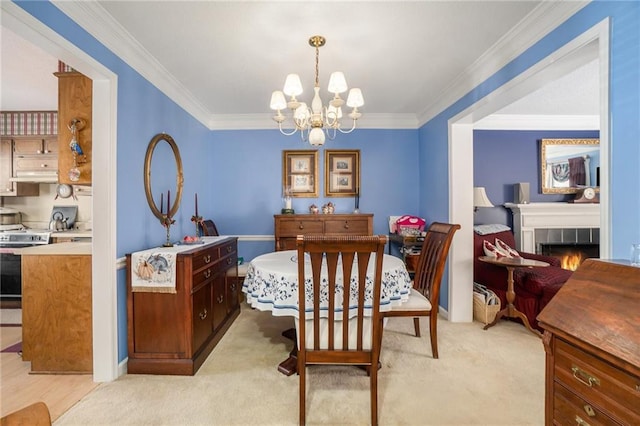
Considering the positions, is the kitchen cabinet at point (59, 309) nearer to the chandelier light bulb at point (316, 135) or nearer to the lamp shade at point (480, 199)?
the chandelier light bulb at point (316, 135)

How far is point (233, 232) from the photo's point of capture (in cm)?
422

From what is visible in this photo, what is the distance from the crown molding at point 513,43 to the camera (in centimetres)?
179

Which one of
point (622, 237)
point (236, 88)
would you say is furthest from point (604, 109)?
point (236, 88)

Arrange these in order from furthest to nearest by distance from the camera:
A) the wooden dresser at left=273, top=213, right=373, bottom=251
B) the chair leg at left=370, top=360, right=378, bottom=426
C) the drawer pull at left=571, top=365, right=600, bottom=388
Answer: the wooden dresser at left=273, top=213, right=373, bottom=251 < the chair leg at left=370, top=360, right=378, bottom=426 < the drawer pull at left=571, top=365, right=600, bottom=388

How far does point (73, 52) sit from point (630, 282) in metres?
3.00

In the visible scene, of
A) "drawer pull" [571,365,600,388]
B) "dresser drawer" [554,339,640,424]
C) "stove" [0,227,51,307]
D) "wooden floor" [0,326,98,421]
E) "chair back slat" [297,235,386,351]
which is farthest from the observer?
"stove" [0,227,51,307]

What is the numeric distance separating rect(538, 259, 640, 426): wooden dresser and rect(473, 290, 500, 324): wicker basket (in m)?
2.00

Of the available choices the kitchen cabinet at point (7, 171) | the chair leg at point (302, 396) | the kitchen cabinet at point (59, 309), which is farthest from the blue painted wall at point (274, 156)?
the kitchen cabinet at point (7, 171)

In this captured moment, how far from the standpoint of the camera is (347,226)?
12.5 ft

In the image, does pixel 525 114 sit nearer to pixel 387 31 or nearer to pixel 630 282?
pixel 387 31

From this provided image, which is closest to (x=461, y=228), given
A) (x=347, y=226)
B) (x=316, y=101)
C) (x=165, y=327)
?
(x=347, y=226)

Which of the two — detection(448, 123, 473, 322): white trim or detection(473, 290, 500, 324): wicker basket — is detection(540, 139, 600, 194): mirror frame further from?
detection(473, 290, 500, 324): wicker basket

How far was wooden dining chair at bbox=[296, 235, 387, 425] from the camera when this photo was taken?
4.91 ft

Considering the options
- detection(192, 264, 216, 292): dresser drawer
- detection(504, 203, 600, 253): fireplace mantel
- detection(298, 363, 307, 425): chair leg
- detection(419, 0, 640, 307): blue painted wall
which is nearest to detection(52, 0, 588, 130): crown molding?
detection(419, 0, 640, 307): blue painted wall
